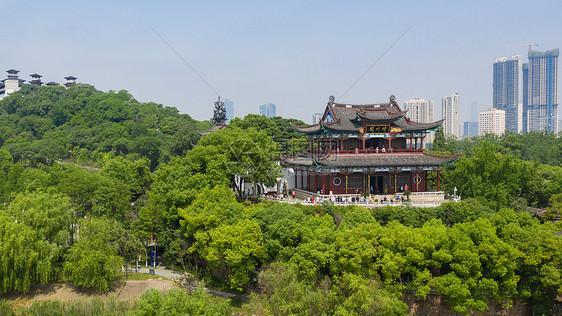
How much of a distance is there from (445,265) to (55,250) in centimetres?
1962

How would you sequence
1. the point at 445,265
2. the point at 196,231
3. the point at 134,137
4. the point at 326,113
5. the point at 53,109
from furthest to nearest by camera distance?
the point at 53,109 < the point at 134,137 < the point at 326,113 < the point at 196,231 < the point at 445,265

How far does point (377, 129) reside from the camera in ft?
111

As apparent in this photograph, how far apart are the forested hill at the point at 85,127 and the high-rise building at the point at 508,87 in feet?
399

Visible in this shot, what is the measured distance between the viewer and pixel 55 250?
23438 millimetres

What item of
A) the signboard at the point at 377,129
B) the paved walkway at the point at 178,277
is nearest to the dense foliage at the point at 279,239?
the paved walkway at the point at 178,277

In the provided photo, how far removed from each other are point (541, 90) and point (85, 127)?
470 feet

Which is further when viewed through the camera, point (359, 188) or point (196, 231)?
point (359, 188)

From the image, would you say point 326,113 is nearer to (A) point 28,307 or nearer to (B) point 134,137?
(A) point 28,307

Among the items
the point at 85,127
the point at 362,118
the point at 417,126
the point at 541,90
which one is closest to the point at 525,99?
the point at 541,90

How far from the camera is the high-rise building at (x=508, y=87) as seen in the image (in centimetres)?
15850

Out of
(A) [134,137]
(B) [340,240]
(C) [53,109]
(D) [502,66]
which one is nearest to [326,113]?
(B) [340,240]

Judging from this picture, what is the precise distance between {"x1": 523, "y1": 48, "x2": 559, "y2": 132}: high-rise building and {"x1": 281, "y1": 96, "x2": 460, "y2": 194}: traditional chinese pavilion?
5455 inches

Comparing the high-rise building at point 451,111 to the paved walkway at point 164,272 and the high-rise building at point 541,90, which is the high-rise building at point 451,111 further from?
the paved walkway at point 164,272

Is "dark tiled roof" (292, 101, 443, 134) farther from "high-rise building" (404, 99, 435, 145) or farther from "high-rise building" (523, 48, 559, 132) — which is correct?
"high-rise building" (523, 48, 559, 132)
